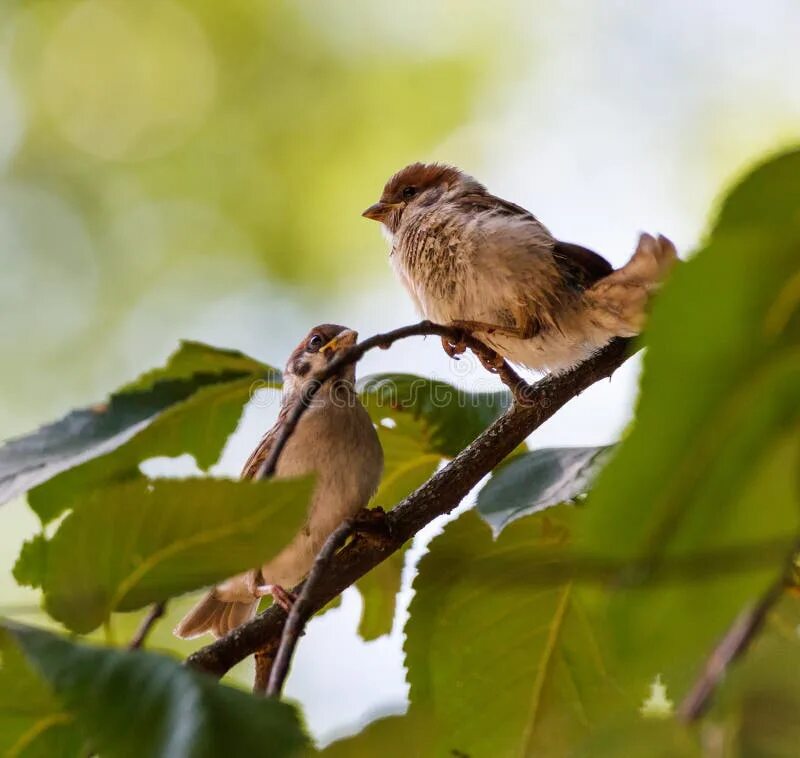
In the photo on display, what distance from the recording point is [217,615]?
3.35 metres

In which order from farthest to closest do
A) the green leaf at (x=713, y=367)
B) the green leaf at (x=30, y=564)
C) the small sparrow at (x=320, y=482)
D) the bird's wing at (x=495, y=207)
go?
1. the bird's wing at (x=495, y=207)
2. the small sparrow at (x=320, y=482)
3. the green leaf at (x=30, y=564)
4. the green leaf at (x=713, y=367)

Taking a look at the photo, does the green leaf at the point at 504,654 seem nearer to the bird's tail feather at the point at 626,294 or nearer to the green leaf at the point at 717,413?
the bird's tail feather at the point at 626,294

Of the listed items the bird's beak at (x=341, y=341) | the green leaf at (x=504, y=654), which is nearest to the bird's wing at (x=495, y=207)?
the bird's beak at (x=341, y=341)

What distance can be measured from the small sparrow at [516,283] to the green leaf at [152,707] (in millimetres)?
1713

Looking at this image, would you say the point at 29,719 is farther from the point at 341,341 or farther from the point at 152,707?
the point at 341,341

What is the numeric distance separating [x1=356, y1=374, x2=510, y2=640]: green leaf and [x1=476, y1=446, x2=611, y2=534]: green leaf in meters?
0.67

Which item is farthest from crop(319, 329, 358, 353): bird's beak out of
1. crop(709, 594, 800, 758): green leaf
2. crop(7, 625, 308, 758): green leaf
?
crop(709, 594, 800, 758): green leaf

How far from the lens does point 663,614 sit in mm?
791

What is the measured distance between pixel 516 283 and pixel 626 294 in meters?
0.40

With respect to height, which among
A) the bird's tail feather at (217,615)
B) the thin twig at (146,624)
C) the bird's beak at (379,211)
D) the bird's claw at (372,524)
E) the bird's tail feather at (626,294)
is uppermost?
the bird's beak at (379,211)

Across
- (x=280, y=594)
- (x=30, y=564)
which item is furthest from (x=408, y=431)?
(x=30, y=564)

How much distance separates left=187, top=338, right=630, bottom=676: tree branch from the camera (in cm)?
175

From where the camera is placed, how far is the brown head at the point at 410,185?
4.01 metres

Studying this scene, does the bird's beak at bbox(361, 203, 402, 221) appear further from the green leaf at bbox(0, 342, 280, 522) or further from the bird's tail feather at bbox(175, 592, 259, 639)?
the green leaf at bbox(0, 342, 280, 522)
